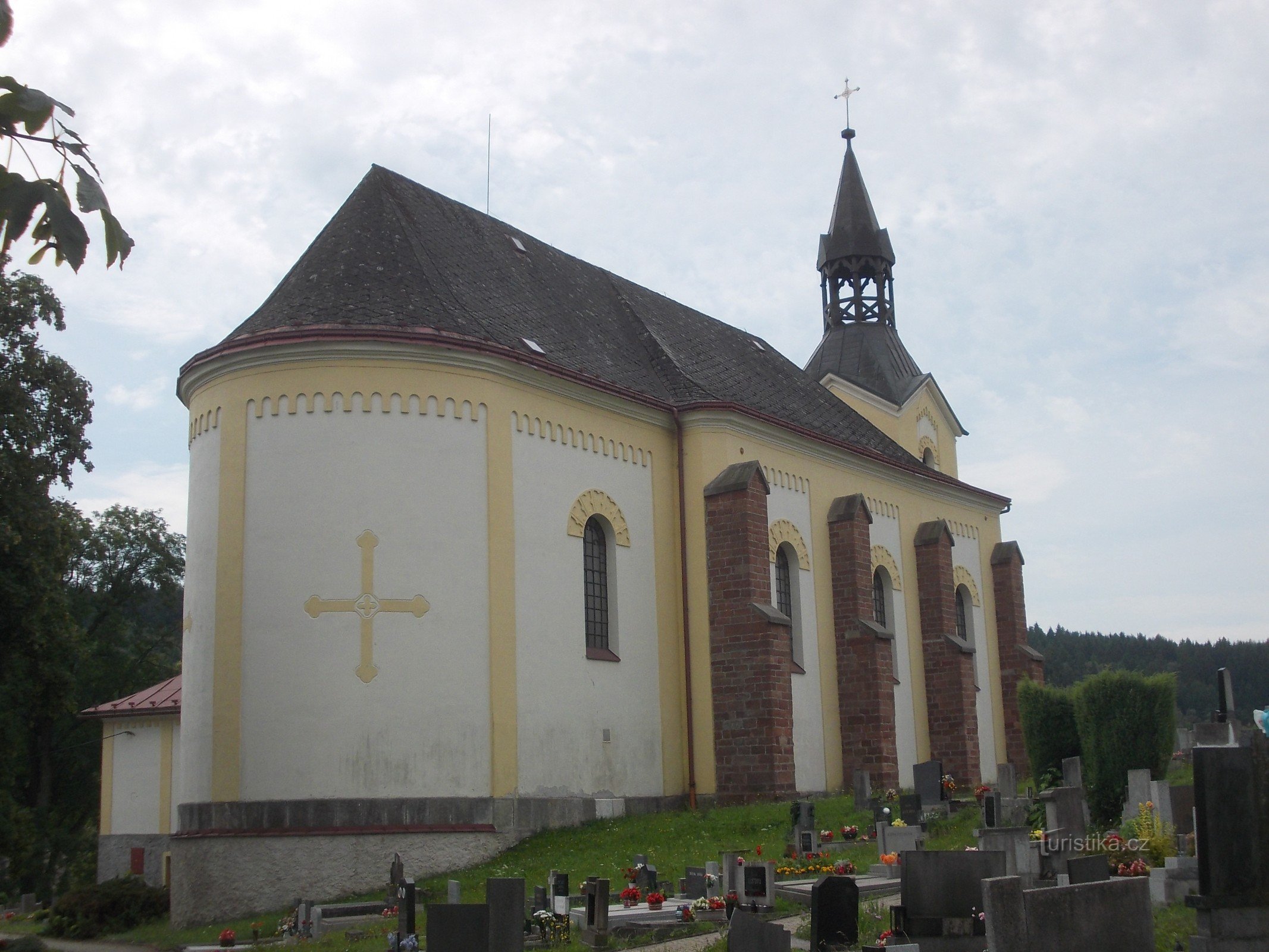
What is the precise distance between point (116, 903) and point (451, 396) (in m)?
9.15

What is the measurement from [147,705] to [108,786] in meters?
2.15

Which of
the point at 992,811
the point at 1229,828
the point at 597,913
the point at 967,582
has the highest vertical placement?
the point at 967,582

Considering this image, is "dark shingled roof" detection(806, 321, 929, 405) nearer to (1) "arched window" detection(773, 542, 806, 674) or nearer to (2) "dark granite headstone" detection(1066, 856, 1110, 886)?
(1) "arched window" detection(773, 542, 806, 674)

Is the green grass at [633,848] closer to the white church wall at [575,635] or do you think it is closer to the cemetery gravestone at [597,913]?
the white church wall at [575,635]

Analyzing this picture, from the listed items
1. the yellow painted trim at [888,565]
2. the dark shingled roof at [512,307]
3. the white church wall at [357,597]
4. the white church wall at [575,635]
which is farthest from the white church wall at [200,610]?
the yellow painted trim at [888,565]

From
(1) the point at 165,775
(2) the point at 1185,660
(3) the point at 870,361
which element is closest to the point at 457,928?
(1) the point at 165,775

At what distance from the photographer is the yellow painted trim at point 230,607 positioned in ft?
59.6

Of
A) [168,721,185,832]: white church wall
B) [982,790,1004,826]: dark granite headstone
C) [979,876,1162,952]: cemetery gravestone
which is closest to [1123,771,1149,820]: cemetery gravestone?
[982,790,1004,826]: dark granite headstone

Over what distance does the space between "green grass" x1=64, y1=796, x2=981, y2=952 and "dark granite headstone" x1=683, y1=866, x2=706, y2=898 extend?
1.44 m

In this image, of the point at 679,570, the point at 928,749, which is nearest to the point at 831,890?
the point at 679,570

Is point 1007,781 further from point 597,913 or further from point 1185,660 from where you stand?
point 1185,660

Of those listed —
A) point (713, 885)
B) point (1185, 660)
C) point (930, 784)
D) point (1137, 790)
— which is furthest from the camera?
point (1185, 660)

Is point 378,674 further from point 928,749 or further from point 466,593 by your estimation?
point 928,749

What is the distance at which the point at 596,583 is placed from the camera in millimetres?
21797
